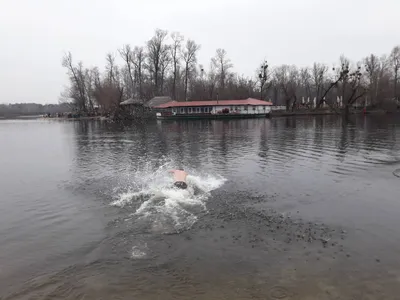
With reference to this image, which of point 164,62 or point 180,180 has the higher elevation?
point 164,62

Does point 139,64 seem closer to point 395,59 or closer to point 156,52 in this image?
point 156,52

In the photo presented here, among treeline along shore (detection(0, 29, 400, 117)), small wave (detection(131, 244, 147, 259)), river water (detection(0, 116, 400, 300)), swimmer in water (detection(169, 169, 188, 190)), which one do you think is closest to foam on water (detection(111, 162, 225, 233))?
river water (detection(0, 116, 400, 300))

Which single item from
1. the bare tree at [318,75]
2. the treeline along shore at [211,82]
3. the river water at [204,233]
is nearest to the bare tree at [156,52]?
the treeline along shore at [211,82]

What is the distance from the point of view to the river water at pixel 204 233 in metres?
7.11

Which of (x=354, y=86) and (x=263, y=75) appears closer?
(x=354, y=86)

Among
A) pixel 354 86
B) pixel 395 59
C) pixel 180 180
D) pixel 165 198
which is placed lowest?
pixel 165 198

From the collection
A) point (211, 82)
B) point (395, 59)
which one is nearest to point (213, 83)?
point (211, 82)

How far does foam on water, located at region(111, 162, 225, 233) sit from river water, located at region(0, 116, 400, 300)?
5cm

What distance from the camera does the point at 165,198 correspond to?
12.8 meters

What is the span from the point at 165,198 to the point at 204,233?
11.1ft

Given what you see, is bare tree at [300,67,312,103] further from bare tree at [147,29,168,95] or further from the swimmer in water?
the swimmer in water

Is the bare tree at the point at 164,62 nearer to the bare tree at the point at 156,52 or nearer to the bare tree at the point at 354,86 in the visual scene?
the bare tree at the point at 156,52

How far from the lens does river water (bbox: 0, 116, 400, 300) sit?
280 inches

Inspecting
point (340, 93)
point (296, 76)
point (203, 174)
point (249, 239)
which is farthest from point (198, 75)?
point (249, 239)
